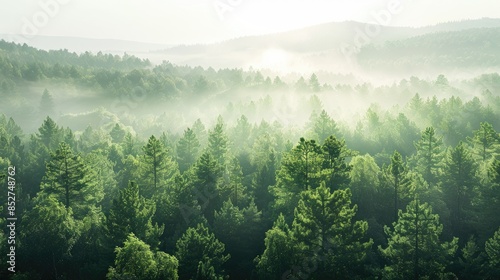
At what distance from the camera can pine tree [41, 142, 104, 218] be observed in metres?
44.3

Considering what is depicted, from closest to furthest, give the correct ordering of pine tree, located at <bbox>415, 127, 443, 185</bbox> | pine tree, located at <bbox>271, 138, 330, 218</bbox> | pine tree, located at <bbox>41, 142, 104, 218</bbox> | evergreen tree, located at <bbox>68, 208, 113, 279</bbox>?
evergreen tree, located at <bbox>68, 208, 113, 279</bbox> < pine tree, located at <bbox>271, 138, 330, 218</bbox> < pine tree, located at <bbox>41, 142, 104, 218</bbox> < pine tree, located at <bbox>415, 127, 443, 185</bbox>


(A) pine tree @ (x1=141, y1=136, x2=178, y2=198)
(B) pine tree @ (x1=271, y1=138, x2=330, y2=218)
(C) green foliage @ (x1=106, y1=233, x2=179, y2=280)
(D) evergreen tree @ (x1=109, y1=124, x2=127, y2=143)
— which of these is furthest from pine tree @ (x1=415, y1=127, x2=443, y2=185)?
(D) evergreen tree @ (x1=109, y1=124, x2=127, y2=143)

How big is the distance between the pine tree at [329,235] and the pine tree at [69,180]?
26.5 meters

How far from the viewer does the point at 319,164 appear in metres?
39.4

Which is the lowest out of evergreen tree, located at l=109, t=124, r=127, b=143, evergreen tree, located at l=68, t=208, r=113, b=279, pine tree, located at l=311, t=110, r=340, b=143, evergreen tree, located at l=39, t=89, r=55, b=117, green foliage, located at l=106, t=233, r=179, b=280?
evergreen tree, located at l=68, t=208, r=113, b=279

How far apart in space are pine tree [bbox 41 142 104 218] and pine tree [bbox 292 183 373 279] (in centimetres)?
2648

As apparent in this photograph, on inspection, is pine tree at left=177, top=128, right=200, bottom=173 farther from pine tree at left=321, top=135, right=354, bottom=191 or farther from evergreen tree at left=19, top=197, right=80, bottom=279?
pine tree at left=321, top=135, right=354, bottom=191

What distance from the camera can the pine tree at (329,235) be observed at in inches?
1341

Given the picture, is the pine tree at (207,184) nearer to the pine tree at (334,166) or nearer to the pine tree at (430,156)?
the pine tree at (334,166)

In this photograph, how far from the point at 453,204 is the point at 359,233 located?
71.4 ft

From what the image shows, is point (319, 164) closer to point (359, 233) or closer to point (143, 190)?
point (359, 233)

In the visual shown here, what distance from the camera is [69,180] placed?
147 ft

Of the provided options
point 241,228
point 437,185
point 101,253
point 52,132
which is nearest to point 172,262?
point 101,253

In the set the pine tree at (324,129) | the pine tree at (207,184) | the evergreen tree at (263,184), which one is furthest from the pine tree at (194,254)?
the pine tree at (324,129)
